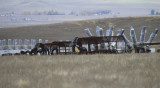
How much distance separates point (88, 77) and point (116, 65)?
269 centimetres

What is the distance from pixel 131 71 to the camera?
10055 millimetres

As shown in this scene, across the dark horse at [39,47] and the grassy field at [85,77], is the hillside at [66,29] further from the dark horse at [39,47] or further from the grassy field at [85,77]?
the grassy field at [85,77]

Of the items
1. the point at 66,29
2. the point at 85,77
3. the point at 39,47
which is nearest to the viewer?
the point at 85,77

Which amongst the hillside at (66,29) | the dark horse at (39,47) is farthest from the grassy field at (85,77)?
the hillside at (66,29)

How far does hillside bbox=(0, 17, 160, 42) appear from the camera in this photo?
68.8 meters

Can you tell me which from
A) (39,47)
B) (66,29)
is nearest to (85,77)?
(39,47)

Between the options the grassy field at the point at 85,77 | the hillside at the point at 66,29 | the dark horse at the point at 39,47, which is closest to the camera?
the grassy field at the point at 85,77

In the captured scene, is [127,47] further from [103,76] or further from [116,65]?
[103,76]

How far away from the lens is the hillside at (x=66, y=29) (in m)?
68.8

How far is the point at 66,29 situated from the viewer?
8262 cm

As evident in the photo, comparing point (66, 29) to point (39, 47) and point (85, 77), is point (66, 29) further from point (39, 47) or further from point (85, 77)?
point (85, 77)

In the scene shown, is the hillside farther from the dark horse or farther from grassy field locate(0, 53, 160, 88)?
grassy field locate(0, 53, 160, 88)

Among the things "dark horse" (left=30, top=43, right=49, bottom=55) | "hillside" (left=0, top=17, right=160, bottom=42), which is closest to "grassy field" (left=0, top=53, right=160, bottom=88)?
"dark horse" (left=30, top=43, right=49, bottom=55)

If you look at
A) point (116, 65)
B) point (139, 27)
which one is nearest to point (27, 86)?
point (116, 65)
